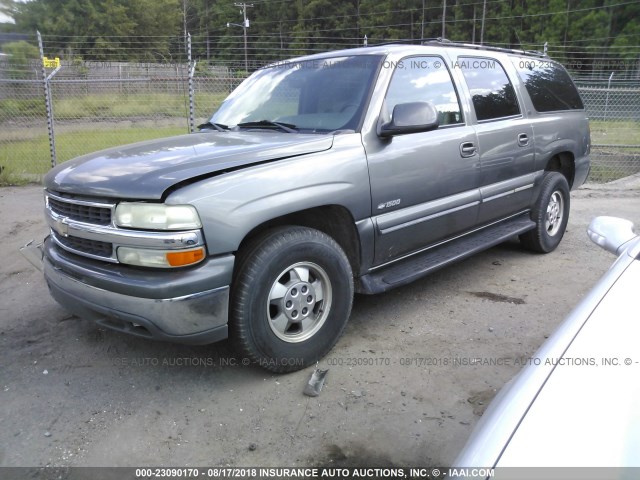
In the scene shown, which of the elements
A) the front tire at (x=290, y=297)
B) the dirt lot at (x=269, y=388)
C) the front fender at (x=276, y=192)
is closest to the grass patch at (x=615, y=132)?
the dirt lot at (x=269, y=388)

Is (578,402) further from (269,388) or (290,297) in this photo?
(269,388)

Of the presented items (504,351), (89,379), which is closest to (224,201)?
(89,379)

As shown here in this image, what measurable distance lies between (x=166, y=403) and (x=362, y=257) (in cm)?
149

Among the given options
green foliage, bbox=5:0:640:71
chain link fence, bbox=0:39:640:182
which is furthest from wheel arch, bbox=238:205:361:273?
green foliage, bbox=5:0:640:71

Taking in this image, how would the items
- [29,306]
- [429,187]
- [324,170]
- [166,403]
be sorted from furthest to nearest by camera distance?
[29,306]
[429,187]
[324,170]
[166,403]

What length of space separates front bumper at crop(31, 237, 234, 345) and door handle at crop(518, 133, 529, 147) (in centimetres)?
316

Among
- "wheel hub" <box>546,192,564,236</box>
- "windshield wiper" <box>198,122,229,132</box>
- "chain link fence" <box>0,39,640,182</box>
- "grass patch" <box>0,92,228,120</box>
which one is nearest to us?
"windshield wiper" <box>198,122,229,132</box>

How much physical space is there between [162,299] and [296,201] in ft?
2.99

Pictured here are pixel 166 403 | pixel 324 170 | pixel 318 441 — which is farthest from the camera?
pixel 324 170

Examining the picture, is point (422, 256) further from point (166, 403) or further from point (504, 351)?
point (166, 403)

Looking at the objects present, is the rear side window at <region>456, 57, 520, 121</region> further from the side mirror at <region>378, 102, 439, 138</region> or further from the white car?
the white car

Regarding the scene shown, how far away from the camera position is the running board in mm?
3492

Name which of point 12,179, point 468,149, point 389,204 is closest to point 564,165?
point 468,149

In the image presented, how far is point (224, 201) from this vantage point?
8.63 feet
